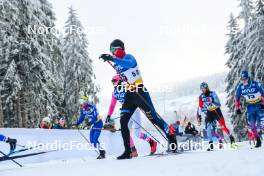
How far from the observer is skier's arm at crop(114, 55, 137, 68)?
6.86 m

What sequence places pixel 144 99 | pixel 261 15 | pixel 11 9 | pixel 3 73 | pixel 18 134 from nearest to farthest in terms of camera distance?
pixel 144 99 → pixel 18 134 → pixel 11 9 → pixel 3 73 → pixel 261 15

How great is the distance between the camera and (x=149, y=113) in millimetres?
7020

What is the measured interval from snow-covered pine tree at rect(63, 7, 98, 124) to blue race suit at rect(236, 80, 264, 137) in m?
25.0

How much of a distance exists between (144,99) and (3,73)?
762 inches

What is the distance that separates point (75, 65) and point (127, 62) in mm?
27733

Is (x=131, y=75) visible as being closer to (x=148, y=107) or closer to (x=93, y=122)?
(x=148, y=107)

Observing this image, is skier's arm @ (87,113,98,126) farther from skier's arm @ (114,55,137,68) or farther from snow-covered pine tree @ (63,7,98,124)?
snow-covered pine tree @ (63,7,98,124)

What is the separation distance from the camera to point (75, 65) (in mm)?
34188

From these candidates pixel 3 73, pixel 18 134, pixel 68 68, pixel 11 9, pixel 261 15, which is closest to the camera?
pixel 18 134

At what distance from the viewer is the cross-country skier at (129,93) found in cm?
690

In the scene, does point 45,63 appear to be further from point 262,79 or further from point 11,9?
point 262,79

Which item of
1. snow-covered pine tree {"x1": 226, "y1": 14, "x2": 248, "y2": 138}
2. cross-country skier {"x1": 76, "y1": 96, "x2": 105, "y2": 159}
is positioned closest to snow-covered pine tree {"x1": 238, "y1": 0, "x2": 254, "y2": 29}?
snow-covered pine tree {"x1": 226, "y1": 14, "x2": 248, "y2": 138}

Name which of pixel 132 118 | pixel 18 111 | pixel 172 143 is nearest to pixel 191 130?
pixel 18 111

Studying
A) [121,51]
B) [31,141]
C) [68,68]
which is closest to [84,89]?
[68,68]
